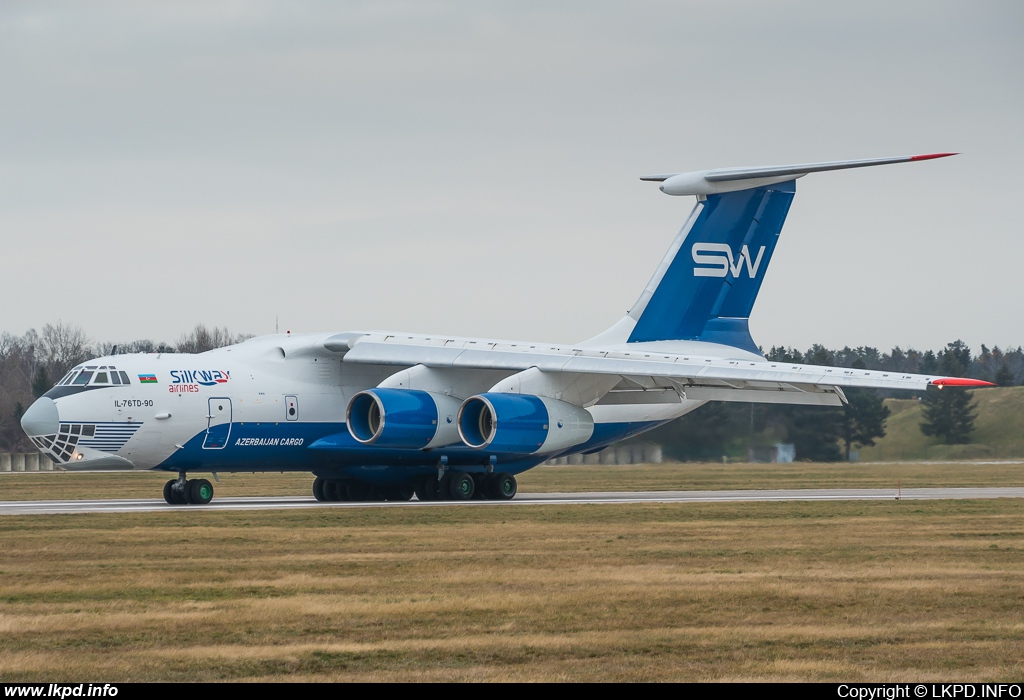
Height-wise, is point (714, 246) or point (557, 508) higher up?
point (714, 246)

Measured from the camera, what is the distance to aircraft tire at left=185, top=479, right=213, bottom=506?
21438mm

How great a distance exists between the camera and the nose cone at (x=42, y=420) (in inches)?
795

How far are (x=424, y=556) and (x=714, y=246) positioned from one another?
13.5 meters

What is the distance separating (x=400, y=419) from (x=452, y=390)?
1.88 m

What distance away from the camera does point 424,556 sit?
13.0 meters

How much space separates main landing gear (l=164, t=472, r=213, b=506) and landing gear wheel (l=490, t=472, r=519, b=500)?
4830 millimetres

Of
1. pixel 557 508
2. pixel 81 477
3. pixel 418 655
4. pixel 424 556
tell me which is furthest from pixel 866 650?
pixel 81 477

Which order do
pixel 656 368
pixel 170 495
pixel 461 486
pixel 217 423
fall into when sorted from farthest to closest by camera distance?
pixel 461 486 < pixel 656 368 < pixel 170 495 < pixel 217 423

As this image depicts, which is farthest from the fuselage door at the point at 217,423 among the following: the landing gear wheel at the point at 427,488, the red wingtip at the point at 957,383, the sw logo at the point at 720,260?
the red wingtip at the point at 957,383

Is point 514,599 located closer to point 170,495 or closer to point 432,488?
point 170,495

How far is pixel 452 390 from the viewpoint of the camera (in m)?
23.2

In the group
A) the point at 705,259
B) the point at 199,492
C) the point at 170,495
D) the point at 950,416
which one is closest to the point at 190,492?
the point at 199,492

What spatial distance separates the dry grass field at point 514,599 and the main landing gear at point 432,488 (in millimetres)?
5455

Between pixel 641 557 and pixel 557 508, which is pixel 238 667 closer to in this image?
pixel 641 557
